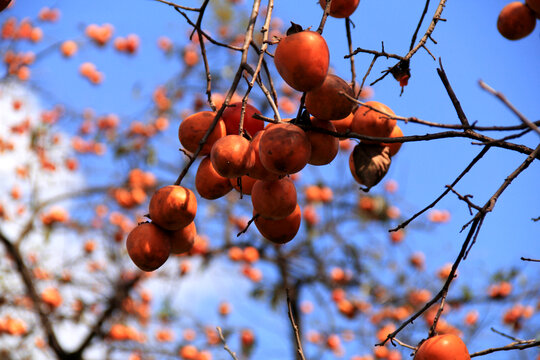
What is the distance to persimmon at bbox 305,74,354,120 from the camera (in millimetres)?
938

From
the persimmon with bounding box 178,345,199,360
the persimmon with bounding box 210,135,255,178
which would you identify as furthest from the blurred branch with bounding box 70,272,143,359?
the persimmon with bounding box 210,135,255,178

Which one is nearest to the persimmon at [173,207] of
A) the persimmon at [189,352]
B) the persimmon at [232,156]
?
the persimmon at [232,156]

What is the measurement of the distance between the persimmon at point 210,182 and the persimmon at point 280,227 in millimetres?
96

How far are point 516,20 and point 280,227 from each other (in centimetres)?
74

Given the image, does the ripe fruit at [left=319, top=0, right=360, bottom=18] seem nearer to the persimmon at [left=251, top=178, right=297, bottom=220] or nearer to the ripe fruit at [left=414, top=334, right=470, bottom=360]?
the persimmon at [left=251, top=178, right=297, bottom=220]

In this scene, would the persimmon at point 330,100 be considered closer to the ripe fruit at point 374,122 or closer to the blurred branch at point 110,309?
the ripe fruit at point 374,122

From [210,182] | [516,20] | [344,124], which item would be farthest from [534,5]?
[210,182]

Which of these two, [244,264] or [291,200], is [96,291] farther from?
[291,200]

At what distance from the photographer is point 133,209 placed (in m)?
5.31

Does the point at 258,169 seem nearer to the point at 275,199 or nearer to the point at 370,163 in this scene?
the point at 275,199

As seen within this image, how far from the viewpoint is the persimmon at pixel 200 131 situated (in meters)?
1.05

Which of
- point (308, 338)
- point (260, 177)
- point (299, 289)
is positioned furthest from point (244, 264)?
point (260, 177)

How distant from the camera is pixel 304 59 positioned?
90cm

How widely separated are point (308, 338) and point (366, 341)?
1189 millimetres
